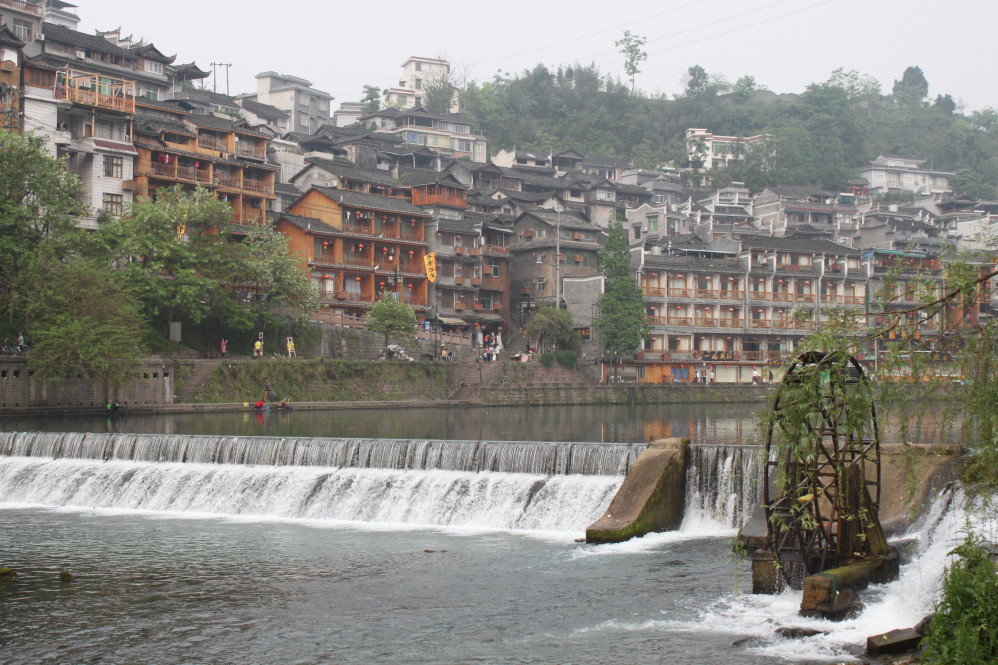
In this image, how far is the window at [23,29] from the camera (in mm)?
72125

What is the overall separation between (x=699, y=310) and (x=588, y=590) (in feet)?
208

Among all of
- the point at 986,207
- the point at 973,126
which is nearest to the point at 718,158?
the point at 986,207

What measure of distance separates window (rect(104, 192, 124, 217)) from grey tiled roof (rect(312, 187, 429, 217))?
14298mm

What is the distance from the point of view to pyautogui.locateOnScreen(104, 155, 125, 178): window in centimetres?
6197

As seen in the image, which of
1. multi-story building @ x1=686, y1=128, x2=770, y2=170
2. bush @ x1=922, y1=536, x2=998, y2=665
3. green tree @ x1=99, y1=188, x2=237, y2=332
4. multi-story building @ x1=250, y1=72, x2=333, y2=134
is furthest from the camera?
multi-story building @ x1=686, y1=128, x2=770, y2=170

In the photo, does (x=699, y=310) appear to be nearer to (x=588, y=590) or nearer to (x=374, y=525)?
(x=374, y=525)

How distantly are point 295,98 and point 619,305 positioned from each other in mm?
65760

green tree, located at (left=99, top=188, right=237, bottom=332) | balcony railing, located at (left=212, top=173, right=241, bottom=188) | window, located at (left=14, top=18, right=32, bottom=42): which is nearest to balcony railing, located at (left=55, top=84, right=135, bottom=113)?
balcony railing, located at (left=212, top=173, right=241, bottom=188)

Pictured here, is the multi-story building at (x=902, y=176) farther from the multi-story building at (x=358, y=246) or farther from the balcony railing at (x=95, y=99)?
the balcony railing at (x=95, y=99)

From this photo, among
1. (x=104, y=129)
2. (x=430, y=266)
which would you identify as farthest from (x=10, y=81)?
(x=430, y=266)

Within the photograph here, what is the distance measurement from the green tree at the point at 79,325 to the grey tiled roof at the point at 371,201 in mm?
24268

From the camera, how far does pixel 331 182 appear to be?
77.9 metres

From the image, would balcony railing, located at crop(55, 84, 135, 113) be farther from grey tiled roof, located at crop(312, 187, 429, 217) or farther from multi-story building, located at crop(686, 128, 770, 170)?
multi-story building, located at crop(686, 128, 770, 170)

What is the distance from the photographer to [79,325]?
4603 centimetres
